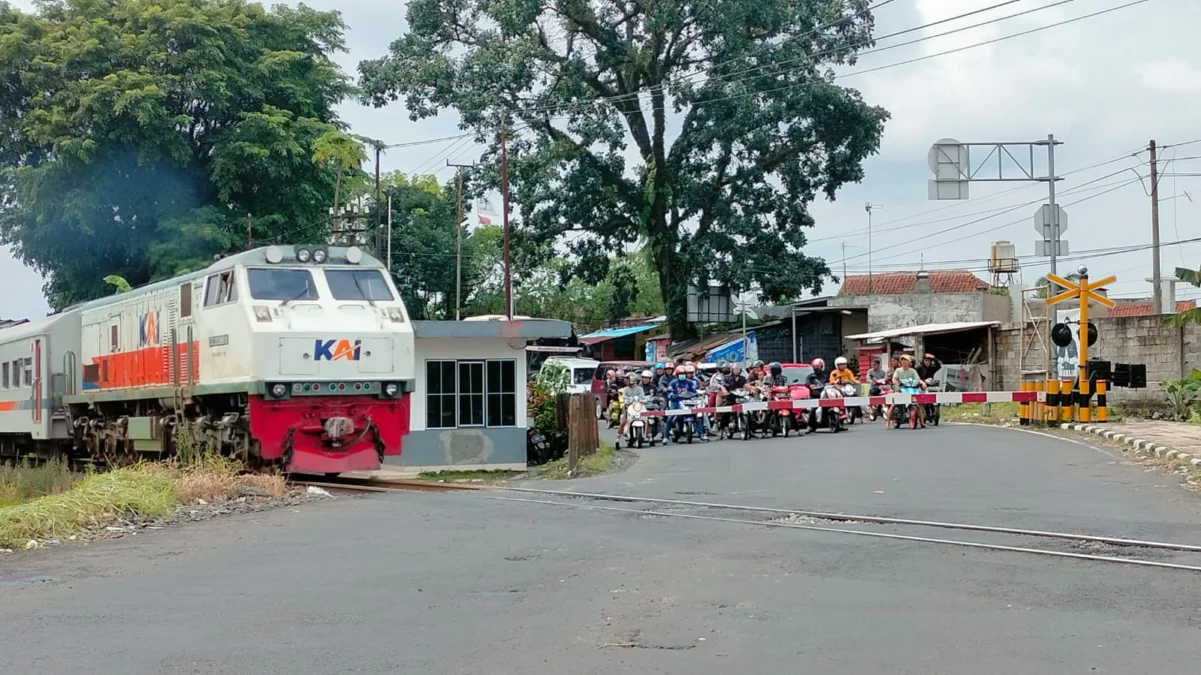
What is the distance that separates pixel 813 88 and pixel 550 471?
24.6 m

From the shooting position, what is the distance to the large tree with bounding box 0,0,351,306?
3641cm

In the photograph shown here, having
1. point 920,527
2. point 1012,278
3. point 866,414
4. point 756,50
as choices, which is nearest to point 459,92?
point 756,50

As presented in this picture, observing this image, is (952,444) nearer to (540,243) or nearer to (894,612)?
(894,612)

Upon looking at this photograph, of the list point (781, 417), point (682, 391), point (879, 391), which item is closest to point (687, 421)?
point (682, 391)

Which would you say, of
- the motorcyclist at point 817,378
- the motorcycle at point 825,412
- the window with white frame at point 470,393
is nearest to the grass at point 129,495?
the window with white frame at point 470,393

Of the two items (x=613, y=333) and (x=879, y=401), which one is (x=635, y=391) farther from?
(x=613, y=333)

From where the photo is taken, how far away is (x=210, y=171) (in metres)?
38.6

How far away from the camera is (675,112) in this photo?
43.6 meters

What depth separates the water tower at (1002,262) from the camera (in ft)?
186

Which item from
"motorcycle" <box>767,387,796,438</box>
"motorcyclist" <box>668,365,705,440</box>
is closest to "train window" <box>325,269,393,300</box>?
"motorcyclist" <box>668,365,705,440</box>

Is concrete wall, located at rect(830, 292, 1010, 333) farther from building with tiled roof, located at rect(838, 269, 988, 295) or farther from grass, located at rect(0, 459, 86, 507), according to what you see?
grass, located at rect(0, 459, 86, 507)

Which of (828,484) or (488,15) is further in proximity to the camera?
(488,15)

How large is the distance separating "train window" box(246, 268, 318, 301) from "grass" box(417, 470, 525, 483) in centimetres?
516

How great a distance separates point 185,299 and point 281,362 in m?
3.11
